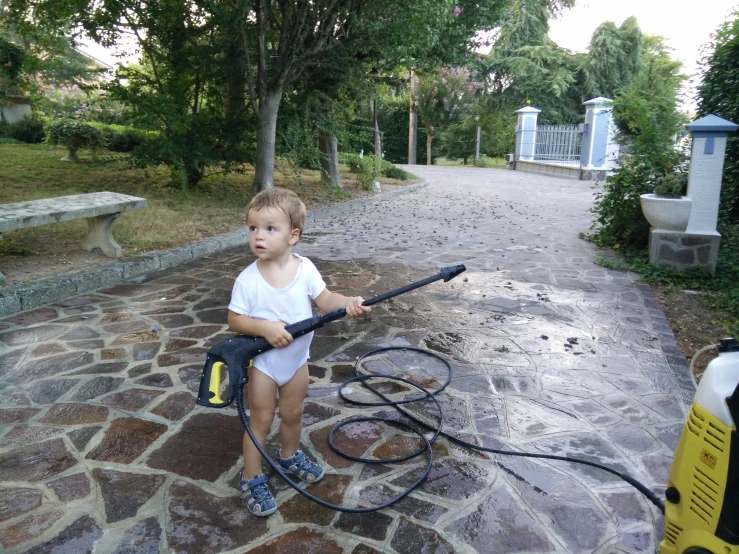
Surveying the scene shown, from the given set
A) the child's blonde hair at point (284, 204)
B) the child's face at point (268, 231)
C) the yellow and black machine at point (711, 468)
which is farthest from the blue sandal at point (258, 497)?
the yellow and black machine at point (711, 468)

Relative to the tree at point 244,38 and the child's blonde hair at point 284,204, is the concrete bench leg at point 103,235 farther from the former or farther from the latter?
the child's blonde hair at point 284,204

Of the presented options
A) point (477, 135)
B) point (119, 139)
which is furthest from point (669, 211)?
point (477, 135)

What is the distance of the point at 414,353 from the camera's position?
4.33m

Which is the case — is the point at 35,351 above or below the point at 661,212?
below

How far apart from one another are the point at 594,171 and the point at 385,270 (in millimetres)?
15938

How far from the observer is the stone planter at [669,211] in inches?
255

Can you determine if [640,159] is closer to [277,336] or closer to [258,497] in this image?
[277,336]

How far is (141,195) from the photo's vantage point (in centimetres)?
1025

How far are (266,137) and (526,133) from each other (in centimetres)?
1687

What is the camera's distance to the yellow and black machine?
1.61 metres

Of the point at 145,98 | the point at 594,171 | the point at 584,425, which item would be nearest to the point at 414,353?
the point at 584,425

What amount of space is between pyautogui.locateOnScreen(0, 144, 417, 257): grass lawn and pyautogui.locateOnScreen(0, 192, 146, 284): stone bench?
32 centimetres

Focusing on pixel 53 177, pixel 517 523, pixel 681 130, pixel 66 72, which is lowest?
pixel 517 523

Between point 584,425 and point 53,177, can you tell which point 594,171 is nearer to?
point 53,177
